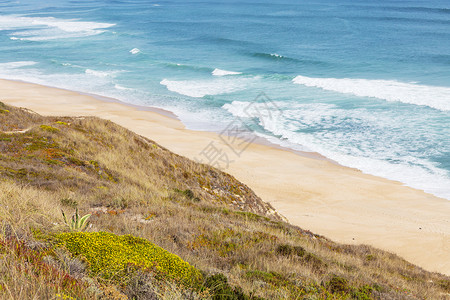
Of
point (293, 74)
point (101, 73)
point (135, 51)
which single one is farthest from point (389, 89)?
point (135, 51)

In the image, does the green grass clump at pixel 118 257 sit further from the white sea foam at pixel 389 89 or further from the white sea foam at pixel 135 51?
the white sea foam at pixel 135 51

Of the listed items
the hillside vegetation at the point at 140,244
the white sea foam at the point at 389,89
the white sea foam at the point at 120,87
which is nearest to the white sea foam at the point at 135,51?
the white sea foam at the point at 120,87

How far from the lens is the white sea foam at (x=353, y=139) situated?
20.8m

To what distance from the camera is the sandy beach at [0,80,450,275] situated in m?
13.9

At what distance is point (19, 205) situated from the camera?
5223mm

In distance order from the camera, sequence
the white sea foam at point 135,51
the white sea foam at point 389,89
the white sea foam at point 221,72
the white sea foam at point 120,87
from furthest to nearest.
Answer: the white sea foam at point 135,51 < the white sea foam at point 221,72 < the white sea foam at point 120,87 < the white sea foam at point 389,89

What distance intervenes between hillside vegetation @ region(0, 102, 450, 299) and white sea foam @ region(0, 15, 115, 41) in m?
69.0

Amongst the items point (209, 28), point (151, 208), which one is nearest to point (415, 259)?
point (151, 208)

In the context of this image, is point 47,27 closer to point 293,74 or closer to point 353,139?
point 293,74

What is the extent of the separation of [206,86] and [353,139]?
19.7 m

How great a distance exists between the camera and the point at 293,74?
4456 centimetres

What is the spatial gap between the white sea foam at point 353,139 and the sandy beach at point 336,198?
133 centimetres

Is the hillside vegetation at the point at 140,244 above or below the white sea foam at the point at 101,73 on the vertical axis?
below

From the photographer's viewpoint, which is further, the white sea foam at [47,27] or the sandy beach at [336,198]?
the white sea foam at [47,27]
